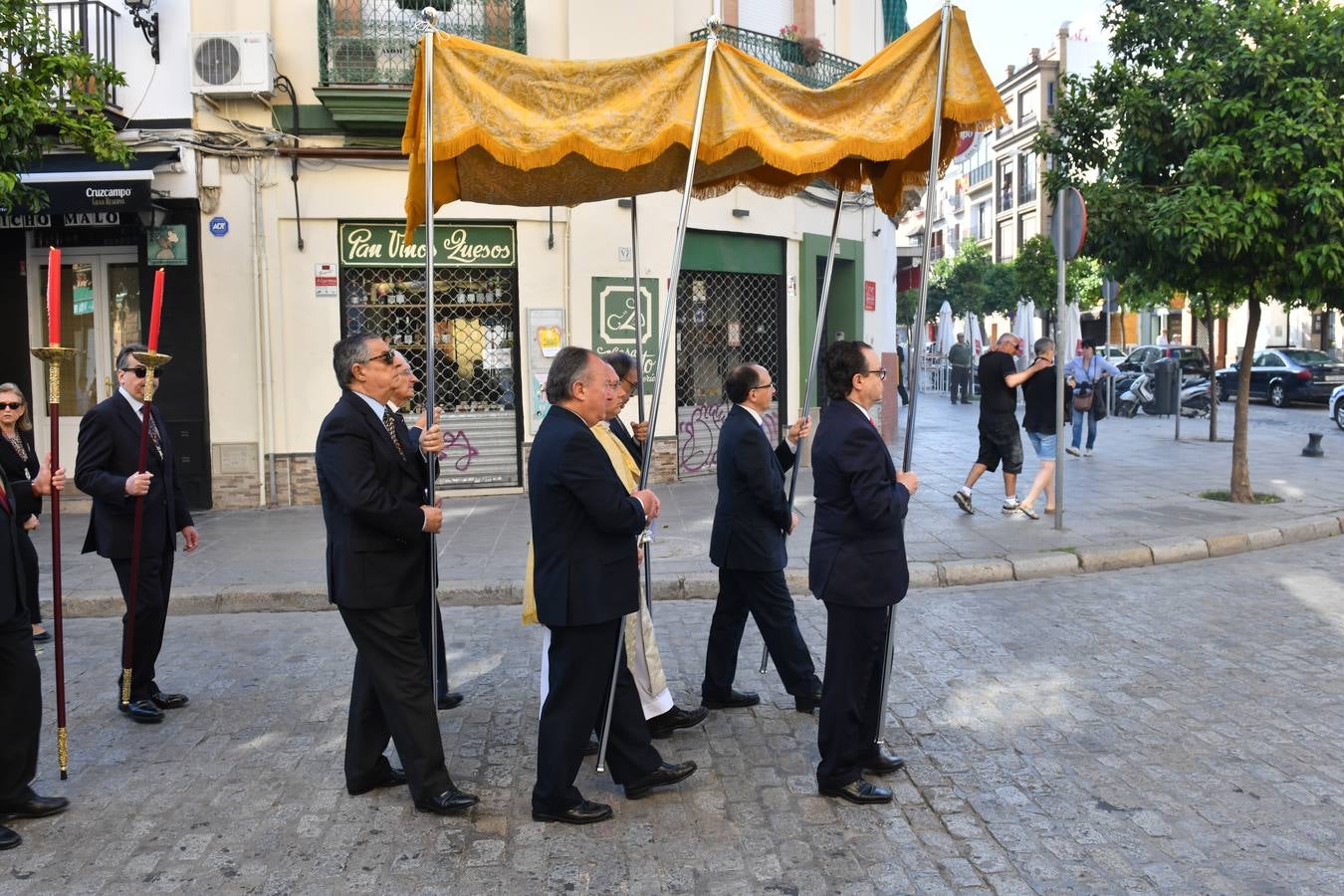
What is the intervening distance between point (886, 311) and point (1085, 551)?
32.6 ft

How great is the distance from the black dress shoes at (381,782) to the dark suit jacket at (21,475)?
1.75 meters

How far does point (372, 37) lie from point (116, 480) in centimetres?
846

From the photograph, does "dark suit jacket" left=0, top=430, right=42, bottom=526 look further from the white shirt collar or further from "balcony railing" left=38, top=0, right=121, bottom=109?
"balcony railing" left=38, top=0, right=121, bottom=109

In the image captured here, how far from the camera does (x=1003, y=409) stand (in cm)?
1109

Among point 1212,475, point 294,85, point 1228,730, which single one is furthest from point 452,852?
point 1212,475

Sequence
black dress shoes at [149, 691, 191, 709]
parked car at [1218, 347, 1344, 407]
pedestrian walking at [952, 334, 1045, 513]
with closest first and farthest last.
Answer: black dress shoes at [149, 691, 191, 709]
pedestrian walking at [952, 334, 1045, 513]
parked car at [1218, 347, 1344, 407]

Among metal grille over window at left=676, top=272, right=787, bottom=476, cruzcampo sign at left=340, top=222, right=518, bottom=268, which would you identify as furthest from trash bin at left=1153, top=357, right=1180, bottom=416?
cruzcampo sign at left=340, top=222, right=518, bottom=268

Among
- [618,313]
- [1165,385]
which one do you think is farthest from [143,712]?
[1165,385]

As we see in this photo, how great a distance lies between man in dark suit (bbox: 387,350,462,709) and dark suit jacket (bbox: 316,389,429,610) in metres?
0.22

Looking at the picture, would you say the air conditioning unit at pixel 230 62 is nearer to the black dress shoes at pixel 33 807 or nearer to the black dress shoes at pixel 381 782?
the black dress shoes at pixel 33 807

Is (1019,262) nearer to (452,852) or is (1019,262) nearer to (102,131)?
(102,131)

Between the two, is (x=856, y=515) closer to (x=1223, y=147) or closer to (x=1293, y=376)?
(x=1223, y=147)

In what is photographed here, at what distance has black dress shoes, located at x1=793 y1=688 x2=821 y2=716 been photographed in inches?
218

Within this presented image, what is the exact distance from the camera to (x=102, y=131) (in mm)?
9594
